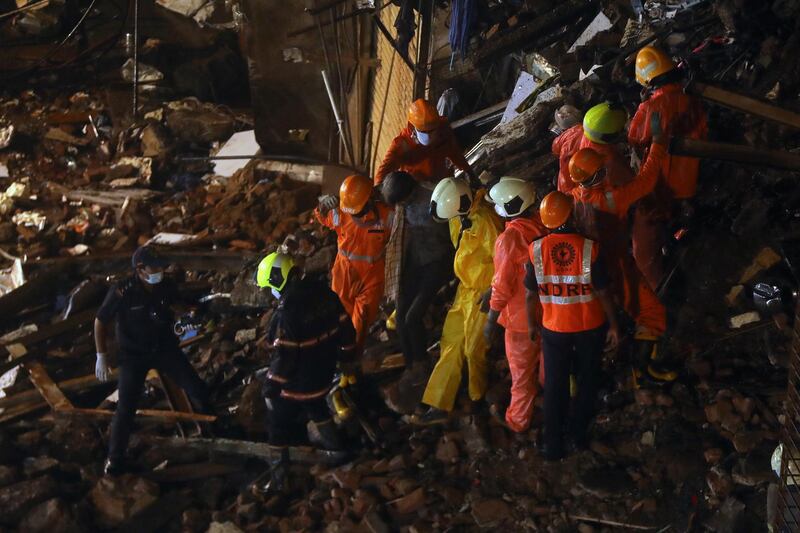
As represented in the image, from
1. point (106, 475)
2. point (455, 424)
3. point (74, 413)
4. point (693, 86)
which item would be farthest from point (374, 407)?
point (693, 86)

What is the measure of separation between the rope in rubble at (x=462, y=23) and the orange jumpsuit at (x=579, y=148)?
3012mm

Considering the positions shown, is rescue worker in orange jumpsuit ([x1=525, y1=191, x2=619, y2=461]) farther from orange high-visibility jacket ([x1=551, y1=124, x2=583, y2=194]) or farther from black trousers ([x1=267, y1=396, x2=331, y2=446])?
black trousers ([x1=267, y1=396, x2=331, y2=446])

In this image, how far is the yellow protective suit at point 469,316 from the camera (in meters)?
5.62

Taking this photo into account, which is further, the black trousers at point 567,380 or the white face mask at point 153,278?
the white face mask at point 153,278

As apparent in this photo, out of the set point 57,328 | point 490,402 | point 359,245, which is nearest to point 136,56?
point 57,328

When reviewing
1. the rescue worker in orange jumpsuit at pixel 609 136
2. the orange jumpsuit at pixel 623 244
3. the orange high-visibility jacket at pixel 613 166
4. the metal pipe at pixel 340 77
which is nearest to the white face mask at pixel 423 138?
the rescue worker in orange jumpsuit at pixel 609 136

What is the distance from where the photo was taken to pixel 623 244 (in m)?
5.48

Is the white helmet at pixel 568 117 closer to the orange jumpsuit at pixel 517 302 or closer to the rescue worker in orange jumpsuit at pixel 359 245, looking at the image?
the rescue worker in orange jumpsuit at pixel 359 245

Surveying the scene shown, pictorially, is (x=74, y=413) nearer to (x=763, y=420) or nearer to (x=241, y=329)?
(x=241, y=329)

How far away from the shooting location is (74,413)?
6.91 m

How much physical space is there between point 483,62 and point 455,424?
16.8 ft

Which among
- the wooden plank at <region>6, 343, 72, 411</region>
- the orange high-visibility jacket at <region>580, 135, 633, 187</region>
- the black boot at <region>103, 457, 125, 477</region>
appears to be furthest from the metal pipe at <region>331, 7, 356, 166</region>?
the black boot at <region>103, 457, 125, 477</region>

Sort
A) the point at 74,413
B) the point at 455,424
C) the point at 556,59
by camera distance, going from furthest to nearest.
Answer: the point at 556,59 < the point at 74,413 < the point at 455,424

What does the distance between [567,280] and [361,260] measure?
216cm
